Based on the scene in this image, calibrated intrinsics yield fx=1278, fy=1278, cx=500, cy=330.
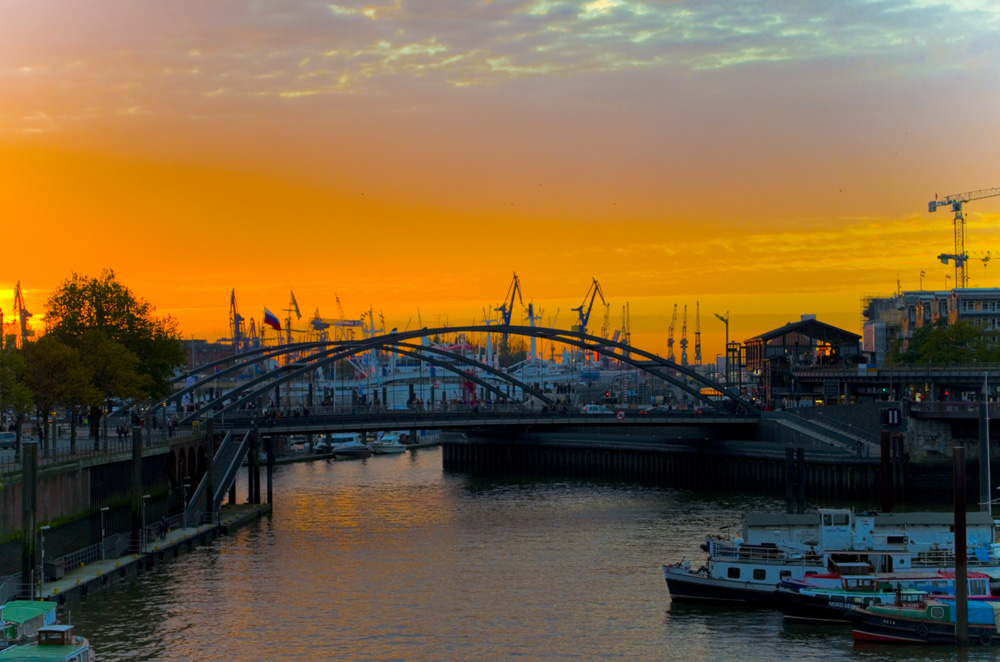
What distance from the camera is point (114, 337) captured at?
92625 millimetres

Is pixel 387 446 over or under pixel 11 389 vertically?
under

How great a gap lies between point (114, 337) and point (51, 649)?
5616cm

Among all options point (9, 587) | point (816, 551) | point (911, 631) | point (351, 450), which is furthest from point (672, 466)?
point (9, 587)

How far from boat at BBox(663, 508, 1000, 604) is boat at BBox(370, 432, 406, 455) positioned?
10483 centimetres

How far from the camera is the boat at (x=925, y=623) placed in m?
46.4

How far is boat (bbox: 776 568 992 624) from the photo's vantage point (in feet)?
163

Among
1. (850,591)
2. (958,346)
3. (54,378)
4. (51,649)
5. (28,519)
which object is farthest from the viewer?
(958,346)

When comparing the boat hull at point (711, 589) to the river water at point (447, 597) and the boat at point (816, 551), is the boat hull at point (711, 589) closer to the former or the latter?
the boat at point (816, 551)

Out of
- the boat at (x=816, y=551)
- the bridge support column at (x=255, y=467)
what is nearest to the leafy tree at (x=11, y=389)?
the bridge support column at (x=255, y=467)

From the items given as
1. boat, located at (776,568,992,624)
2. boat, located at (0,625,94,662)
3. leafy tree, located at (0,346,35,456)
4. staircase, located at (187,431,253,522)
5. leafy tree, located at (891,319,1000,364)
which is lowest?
boat, located at (776,568,992,624)

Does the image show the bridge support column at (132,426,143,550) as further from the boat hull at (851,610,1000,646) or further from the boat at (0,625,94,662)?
the boat hull at (851,610,1000,646)

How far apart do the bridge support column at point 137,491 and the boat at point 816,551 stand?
26603 mm

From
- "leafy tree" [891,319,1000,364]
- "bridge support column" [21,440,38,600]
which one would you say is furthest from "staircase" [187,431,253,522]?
"leafy tree" [891,319,1000,364]

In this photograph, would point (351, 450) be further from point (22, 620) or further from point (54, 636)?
point (54, 636)
